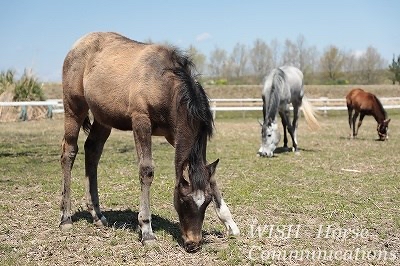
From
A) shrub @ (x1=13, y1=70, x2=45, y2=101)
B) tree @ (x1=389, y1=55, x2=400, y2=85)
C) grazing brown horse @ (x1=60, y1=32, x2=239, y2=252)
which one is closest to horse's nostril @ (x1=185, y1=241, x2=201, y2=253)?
grazing brown horse @ (x1=60, y1=32, x2=239, y2=252)

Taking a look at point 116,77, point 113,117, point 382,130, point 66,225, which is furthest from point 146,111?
point 382,130

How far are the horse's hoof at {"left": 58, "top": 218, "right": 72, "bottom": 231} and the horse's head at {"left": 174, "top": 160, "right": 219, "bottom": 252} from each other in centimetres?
160

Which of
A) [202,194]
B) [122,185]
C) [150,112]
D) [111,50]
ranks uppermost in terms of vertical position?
[111,50]

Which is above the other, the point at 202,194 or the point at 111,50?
the point at 111,50

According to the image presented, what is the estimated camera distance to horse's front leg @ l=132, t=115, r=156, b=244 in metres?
4.70

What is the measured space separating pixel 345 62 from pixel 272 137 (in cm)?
5494

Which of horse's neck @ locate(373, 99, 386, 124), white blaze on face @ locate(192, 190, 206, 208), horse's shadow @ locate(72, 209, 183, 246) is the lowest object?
horse's shadow @ locate(72, 209, 183, 246)

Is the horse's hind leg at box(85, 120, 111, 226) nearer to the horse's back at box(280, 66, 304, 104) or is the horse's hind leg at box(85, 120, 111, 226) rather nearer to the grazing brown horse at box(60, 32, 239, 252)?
the grazing brown horse at box(60, 32, 239, 252)

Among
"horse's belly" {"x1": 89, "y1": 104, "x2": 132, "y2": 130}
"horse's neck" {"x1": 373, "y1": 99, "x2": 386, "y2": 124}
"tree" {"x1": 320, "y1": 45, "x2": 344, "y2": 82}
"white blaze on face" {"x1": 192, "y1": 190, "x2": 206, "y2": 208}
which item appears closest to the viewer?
"white blaze on face" {"x1": 192, "y1": 190, "x2": 206, "y2": 208}

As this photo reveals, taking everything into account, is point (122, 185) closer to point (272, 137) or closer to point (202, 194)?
point (202, 194)

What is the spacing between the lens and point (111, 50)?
543cm

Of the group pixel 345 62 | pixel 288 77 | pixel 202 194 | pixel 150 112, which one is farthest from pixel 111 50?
pixel 345 62

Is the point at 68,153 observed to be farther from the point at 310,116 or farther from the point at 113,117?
the point at 310,116

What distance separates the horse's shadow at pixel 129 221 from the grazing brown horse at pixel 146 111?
23 cm
